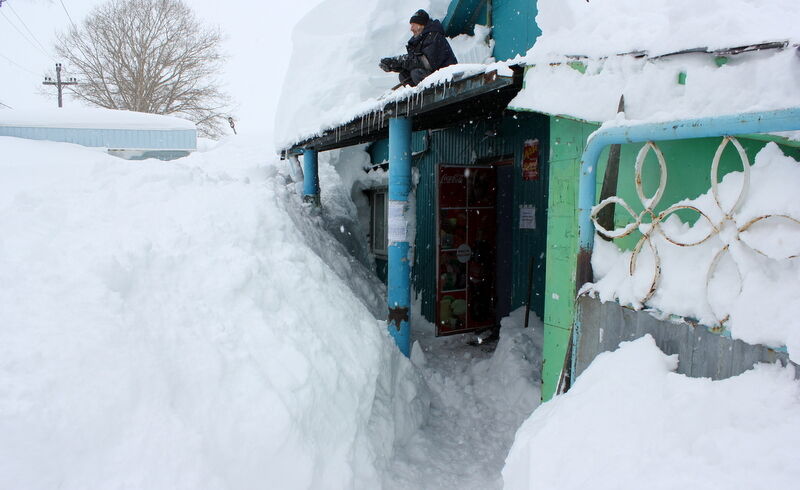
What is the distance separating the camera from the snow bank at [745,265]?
1.75 m

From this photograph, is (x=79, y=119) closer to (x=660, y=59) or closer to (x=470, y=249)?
(x=470, y=249)

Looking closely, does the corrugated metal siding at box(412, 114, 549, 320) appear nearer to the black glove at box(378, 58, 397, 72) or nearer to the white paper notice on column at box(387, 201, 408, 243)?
the black glove at box(378, 58, 397, 72)

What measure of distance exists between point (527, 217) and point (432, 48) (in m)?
2.65

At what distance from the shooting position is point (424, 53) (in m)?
5.73

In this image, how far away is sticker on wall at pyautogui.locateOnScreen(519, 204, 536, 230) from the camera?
21.1 feet

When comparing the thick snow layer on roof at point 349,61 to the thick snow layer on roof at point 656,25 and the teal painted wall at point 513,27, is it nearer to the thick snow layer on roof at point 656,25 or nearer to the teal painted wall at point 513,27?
the teal painted wall at point 513,27

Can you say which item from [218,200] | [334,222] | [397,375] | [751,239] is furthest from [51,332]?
[334,222]

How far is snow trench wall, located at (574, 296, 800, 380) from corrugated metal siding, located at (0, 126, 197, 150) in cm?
1311

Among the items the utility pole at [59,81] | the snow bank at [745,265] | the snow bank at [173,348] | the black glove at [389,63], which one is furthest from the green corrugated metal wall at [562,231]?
the utility pole at [59,81]

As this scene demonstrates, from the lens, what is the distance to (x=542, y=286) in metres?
6.36

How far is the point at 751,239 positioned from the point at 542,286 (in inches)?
180

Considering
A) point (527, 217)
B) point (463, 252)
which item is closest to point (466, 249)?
point (463, 252)

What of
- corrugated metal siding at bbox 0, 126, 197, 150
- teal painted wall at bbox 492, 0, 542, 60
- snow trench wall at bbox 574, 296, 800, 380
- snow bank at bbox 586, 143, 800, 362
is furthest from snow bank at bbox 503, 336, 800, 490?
corrugated metal siding at bbox 0, 126, 197, 150

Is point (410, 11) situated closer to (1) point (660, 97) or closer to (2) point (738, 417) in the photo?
(1) point (660, 97)
